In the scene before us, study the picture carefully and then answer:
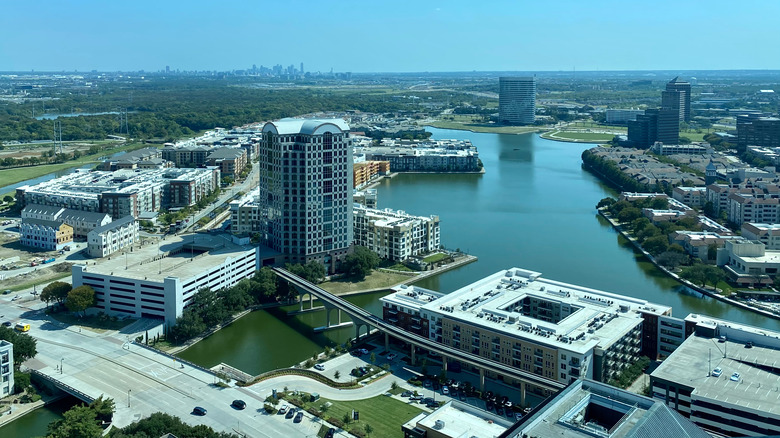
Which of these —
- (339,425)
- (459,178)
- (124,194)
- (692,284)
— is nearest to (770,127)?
(459,178)

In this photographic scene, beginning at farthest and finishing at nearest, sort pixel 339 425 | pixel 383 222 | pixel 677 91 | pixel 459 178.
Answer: pixel 677 91 < pixel 459 178 < pixel 383 222 < pixel 339 425

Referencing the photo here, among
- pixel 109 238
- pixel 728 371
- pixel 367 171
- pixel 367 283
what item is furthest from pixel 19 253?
pixel 728 371

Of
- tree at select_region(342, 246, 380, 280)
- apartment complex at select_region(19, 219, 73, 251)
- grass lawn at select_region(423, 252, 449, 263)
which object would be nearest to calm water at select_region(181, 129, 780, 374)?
grass lawn at select_region(423, 252, 449, 263)

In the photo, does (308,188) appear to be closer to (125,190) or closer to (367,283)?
(367,283)

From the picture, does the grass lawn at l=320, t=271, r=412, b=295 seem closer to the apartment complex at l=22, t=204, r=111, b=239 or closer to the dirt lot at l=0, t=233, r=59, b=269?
the dirt lot at l=0, t=233, r=59, b=269

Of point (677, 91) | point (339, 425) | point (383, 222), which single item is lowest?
point (339, 425)

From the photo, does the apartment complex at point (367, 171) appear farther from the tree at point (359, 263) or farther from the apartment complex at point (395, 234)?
the tree at point (359, 263)

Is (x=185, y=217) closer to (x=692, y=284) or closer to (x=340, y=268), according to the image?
(x=340, y=268)

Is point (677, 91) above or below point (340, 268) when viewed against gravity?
above
